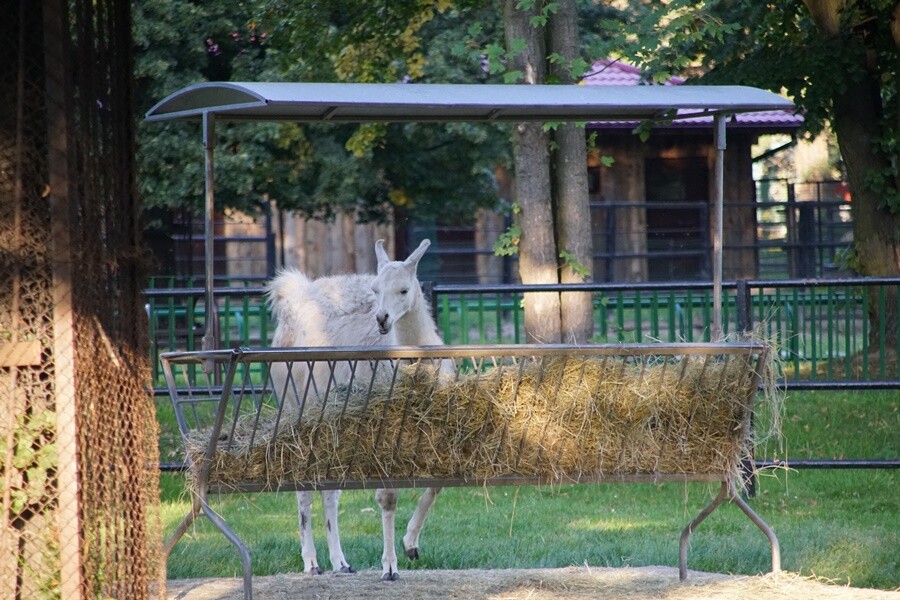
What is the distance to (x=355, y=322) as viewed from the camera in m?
8.08

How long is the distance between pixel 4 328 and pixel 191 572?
3164mm

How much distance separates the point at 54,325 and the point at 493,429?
223 centimetres

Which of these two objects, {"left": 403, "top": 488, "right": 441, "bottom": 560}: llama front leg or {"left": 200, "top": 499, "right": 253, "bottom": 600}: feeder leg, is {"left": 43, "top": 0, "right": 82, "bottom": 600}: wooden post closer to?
{"left": 200, "top": 499, "right": 253, "bottom": 600}: feeder leg

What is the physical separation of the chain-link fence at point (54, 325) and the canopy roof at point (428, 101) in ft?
3.42

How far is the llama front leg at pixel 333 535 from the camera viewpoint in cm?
741

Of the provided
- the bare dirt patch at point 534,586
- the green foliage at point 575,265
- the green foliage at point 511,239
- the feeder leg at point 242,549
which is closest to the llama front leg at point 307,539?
the bare dirt patch at point 534,586

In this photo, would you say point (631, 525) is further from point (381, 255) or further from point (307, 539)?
point (381, 255)

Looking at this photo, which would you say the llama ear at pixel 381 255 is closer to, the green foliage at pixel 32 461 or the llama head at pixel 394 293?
the llama head at pixel 394 293

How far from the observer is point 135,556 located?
5094 millimetres

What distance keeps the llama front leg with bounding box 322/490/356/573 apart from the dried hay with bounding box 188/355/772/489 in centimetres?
168

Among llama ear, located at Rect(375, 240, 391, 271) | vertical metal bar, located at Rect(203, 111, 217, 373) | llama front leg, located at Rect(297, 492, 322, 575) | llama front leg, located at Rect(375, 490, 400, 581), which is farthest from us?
llama ear, located at Rect(375, 240, 391, 271)

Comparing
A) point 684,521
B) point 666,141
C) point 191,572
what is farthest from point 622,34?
point 666,141

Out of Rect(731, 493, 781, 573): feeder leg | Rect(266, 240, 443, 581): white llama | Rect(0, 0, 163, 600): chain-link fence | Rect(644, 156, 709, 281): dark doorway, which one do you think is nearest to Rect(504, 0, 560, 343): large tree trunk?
Rect(266, 240, 443, 581): white llama

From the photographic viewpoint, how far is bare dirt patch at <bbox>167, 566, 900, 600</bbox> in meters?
6.20
